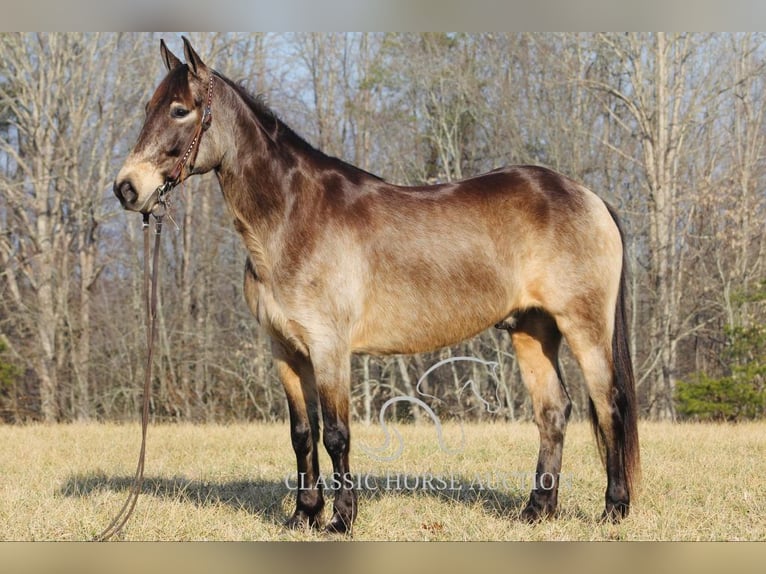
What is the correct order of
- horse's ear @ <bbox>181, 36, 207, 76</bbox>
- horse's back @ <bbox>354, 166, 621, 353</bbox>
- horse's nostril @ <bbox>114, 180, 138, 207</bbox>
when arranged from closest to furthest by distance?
1. horse's nostril @ <bbox>114, 180, 138, 207</bbox>
2. horse's ear @ <bbox>181, 36, 207, 76</bbox>
3. horse's back @ <bbox>354, 166, 621, 353</bbox>

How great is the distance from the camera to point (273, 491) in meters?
6.28

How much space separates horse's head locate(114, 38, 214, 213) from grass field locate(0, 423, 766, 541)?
2.28 meters


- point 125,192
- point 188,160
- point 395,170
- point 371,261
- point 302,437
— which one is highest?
point 395,170

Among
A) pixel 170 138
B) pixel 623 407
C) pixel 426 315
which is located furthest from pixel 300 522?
pixel 170 138

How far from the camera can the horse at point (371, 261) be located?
4.68 metres

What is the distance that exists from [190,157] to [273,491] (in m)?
3.04

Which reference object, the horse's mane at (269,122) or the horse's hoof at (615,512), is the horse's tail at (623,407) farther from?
the horse's mane at (269,122)

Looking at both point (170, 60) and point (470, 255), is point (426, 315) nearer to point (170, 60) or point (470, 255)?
point (470, 255)

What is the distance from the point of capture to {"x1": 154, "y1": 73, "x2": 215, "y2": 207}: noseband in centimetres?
463

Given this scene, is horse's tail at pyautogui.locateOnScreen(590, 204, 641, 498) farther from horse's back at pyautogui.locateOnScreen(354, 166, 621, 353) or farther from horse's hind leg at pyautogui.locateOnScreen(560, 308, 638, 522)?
horse's back at pyautogui.locateOnScreen(354, 166, 621, 353)

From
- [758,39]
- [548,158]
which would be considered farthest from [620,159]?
[758,39]

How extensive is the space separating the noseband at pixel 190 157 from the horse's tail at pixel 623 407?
3092mm

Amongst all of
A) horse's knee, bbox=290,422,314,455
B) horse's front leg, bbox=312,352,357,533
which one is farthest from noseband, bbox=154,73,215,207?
horse's knee, bbox=290,422,314,455

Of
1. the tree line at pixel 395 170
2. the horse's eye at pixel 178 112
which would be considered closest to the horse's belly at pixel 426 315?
→ the horse's eye at pixel 178 112
